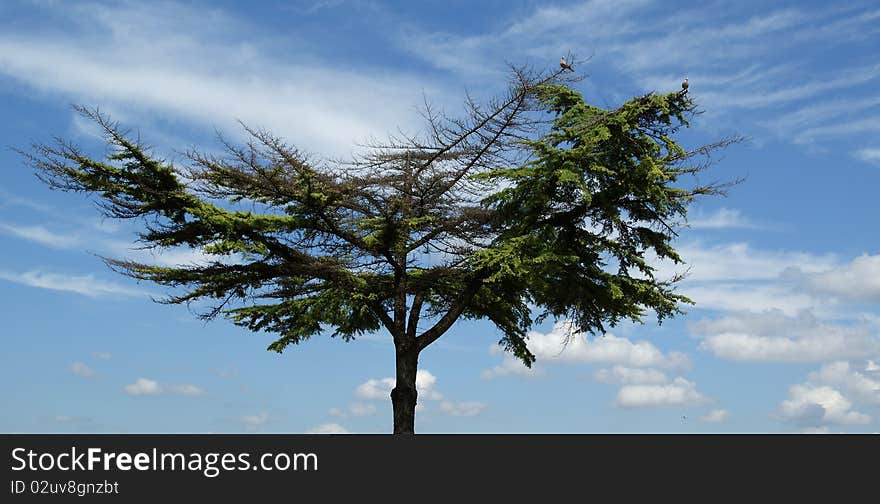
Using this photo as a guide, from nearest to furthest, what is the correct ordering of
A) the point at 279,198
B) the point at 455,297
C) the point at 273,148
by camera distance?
the point at 273,148, the point at 279,198, the point at 455,297

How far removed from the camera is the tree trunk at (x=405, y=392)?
2186cm

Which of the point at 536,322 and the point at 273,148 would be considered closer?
the point at 273,148

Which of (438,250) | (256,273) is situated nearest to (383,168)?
(438,250)

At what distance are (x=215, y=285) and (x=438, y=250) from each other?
21.3 ft

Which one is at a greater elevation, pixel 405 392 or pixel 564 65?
pixel 564 65

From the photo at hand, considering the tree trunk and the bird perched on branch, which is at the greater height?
the bird perched on branch

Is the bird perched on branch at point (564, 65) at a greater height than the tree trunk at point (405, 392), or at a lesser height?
greater

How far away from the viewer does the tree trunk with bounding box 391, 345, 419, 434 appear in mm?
21859

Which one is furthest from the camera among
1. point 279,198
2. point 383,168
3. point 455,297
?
point 455,297

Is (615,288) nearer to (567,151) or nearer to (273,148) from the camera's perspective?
(567,151)

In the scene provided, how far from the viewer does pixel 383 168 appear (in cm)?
2239

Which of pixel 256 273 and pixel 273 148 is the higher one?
pixel 273 148

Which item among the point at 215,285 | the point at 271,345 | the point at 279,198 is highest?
the point at 279,198

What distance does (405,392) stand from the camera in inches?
872
